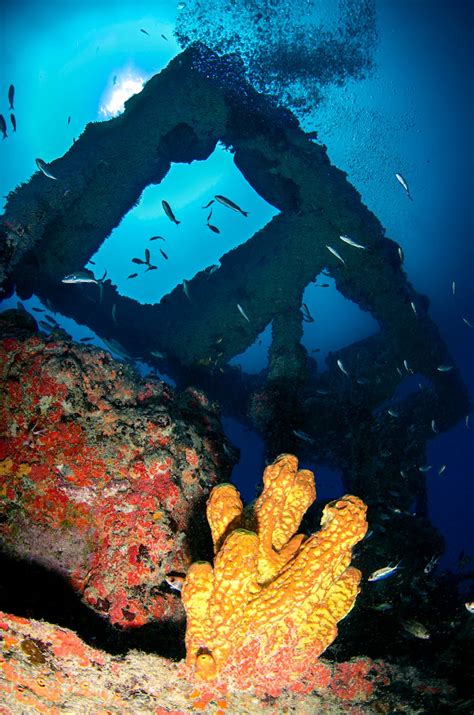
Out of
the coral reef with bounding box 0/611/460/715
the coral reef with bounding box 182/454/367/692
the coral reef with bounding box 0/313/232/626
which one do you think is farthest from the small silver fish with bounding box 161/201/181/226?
the coral reef with bounding box 0/611/460/715

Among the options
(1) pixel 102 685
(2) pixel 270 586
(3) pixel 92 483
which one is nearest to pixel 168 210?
(3) pixel 92 483

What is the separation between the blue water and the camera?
1495cm

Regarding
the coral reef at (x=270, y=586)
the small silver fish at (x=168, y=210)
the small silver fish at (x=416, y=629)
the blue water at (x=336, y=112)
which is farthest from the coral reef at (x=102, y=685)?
the blue water at (x=336, y=112)

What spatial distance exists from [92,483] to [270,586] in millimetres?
1982

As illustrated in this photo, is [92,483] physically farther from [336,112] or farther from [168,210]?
[336,112]

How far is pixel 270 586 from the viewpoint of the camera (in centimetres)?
235

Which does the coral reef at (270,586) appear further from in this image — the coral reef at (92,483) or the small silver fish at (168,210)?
the small silver fish at (168,210)

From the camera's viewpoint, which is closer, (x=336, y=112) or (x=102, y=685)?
(x=102, y=685)

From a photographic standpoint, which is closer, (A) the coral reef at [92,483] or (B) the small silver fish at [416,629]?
(A) the coral reef at [92,483]

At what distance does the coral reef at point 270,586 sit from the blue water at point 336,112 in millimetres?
11628

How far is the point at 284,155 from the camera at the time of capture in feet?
32.3

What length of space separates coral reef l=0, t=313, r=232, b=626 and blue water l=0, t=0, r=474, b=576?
1069 cm

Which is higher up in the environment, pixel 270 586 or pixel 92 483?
pixel 270 586

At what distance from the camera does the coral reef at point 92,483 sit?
129 inches
